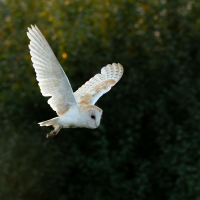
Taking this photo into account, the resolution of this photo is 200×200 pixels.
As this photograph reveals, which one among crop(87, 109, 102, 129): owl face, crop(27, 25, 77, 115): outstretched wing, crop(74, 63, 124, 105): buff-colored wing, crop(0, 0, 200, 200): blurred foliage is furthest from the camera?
crop(0, 0, 200, 200): blurred foliage

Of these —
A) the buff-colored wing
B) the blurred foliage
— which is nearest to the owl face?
the buff-colored wing

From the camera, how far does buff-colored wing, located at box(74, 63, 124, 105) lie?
→ 484cm

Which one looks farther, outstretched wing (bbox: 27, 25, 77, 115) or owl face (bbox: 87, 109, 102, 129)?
owl face (bbox: 87, 109, 102, 129)

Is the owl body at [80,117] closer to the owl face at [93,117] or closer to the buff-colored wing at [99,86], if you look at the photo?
the owl face at [93,117]

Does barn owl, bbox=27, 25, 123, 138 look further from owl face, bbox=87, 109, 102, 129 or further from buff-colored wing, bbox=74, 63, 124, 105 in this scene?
buff-colored wing, bbox=74, 63, 124, 105

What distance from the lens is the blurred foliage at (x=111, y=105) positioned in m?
6.79

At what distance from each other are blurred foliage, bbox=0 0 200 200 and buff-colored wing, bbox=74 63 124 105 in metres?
1.33

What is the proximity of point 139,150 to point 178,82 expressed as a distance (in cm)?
84

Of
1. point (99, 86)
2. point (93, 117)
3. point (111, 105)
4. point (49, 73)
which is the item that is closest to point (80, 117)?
point (93, 117)

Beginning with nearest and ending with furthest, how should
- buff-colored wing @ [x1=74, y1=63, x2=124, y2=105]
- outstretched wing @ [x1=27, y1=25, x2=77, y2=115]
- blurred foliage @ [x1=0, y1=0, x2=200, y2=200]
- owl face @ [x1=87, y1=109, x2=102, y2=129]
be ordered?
outstretched wing @ [x1=27, y1=25, x2=77, y2=115]
owl face @ [x1=87, y1=109, x2=102, y2=129]
buff-colored wing @ [x1=74, y1=63, x2=124, y2=105]
blurred foliage @ [x1=0, y1=0, x2=200, y2=200]

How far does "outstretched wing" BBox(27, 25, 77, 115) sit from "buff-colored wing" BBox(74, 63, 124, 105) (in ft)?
0.68

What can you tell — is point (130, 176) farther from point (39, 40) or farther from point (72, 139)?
point (39, 40)

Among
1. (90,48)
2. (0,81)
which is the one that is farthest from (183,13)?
(0,81)

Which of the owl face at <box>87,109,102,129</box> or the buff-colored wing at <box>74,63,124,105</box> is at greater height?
the buff-colored wing at <box>74,63,124,105</box>
